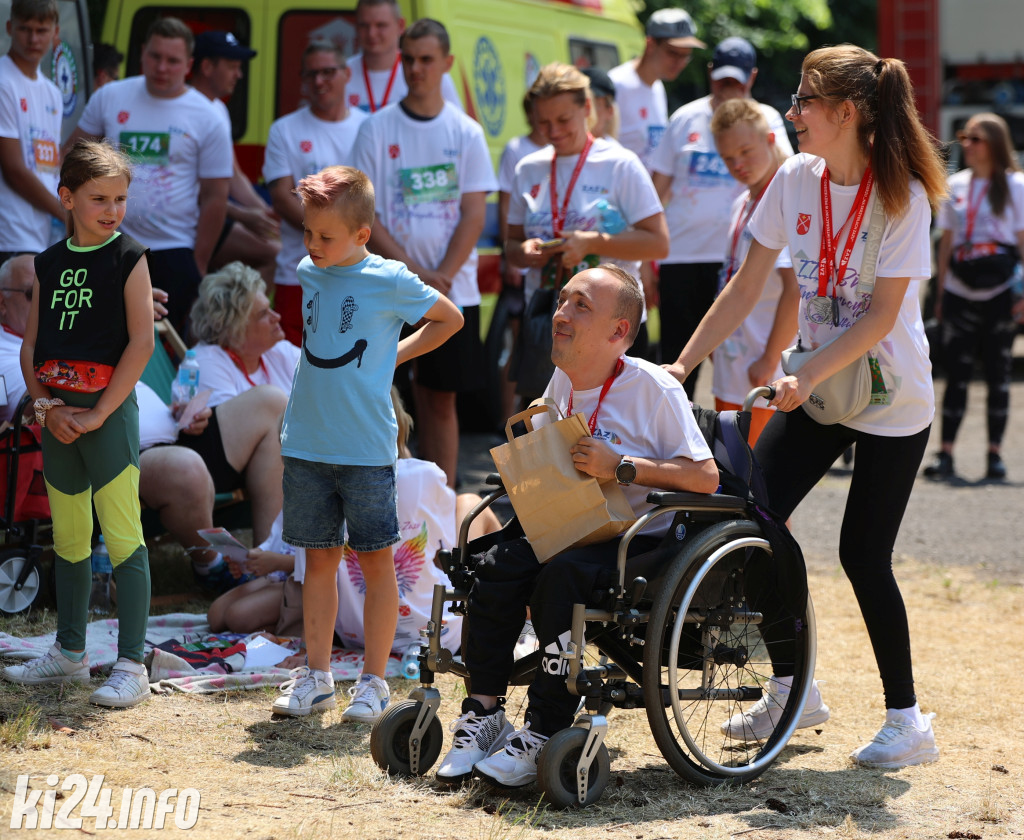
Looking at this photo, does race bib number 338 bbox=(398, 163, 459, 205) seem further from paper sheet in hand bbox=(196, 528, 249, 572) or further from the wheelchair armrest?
the wheelchair armrest

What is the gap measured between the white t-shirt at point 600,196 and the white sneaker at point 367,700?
87.7 inches

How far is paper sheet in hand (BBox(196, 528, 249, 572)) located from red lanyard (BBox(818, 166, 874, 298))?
8.17ft

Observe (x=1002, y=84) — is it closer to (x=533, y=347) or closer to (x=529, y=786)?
(x=533, y=347)

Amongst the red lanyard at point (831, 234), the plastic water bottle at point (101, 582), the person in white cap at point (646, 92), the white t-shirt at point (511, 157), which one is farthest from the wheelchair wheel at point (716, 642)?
the person in white cap at point (646, 92)

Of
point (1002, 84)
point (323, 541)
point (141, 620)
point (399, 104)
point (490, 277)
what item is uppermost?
point (1002, 84)

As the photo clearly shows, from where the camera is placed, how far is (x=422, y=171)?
21.3ft

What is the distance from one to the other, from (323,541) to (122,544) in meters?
0.73

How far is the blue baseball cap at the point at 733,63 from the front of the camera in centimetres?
693

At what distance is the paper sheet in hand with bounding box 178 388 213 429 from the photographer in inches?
225

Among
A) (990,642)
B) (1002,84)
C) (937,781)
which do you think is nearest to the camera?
(937,781)

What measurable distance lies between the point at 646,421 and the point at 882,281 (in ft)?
2.61

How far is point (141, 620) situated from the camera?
451 centimetres

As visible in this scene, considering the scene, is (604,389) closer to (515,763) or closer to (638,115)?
(515,763)

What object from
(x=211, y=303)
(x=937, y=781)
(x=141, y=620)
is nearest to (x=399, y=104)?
Answer: (x=211, y=303)
